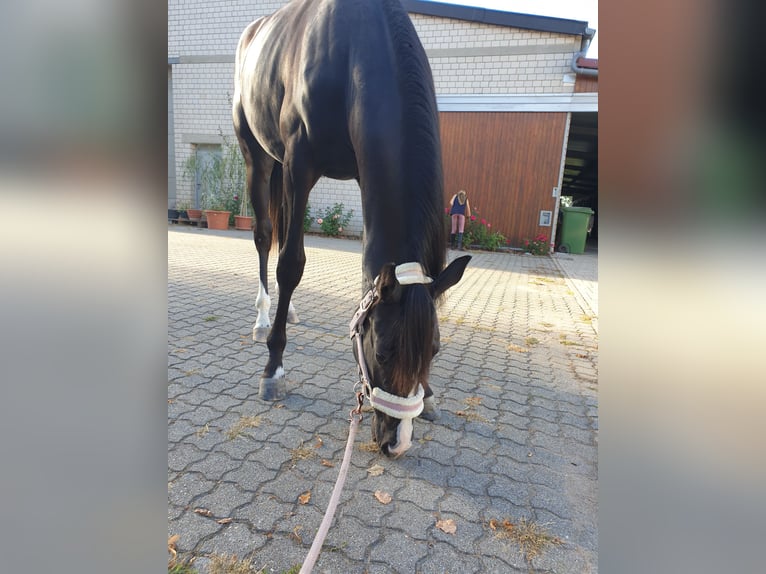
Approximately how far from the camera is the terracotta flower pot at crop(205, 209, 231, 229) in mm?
12805

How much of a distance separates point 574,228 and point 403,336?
A: 11663 mm

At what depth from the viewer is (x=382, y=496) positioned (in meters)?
1.80

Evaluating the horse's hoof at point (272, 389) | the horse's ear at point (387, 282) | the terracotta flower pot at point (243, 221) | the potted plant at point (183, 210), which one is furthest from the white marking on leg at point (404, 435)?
the potted plant at point (183, 210)

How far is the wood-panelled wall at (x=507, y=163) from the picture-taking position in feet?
35.4

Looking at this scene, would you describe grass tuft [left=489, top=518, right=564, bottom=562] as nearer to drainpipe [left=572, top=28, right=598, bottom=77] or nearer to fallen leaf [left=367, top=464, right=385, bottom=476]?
fallen leaf [left=367, top=464, right=385, bottom=476]

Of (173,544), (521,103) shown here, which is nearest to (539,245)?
(521,103)

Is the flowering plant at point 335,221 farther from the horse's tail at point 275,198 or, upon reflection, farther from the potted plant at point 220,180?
the horse's tail at point 275,198

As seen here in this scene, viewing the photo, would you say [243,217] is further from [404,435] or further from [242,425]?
[404,435]

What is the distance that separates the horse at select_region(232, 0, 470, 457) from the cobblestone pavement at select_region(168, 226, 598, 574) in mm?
259

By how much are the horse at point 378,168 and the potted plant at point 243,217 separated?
421 inches
